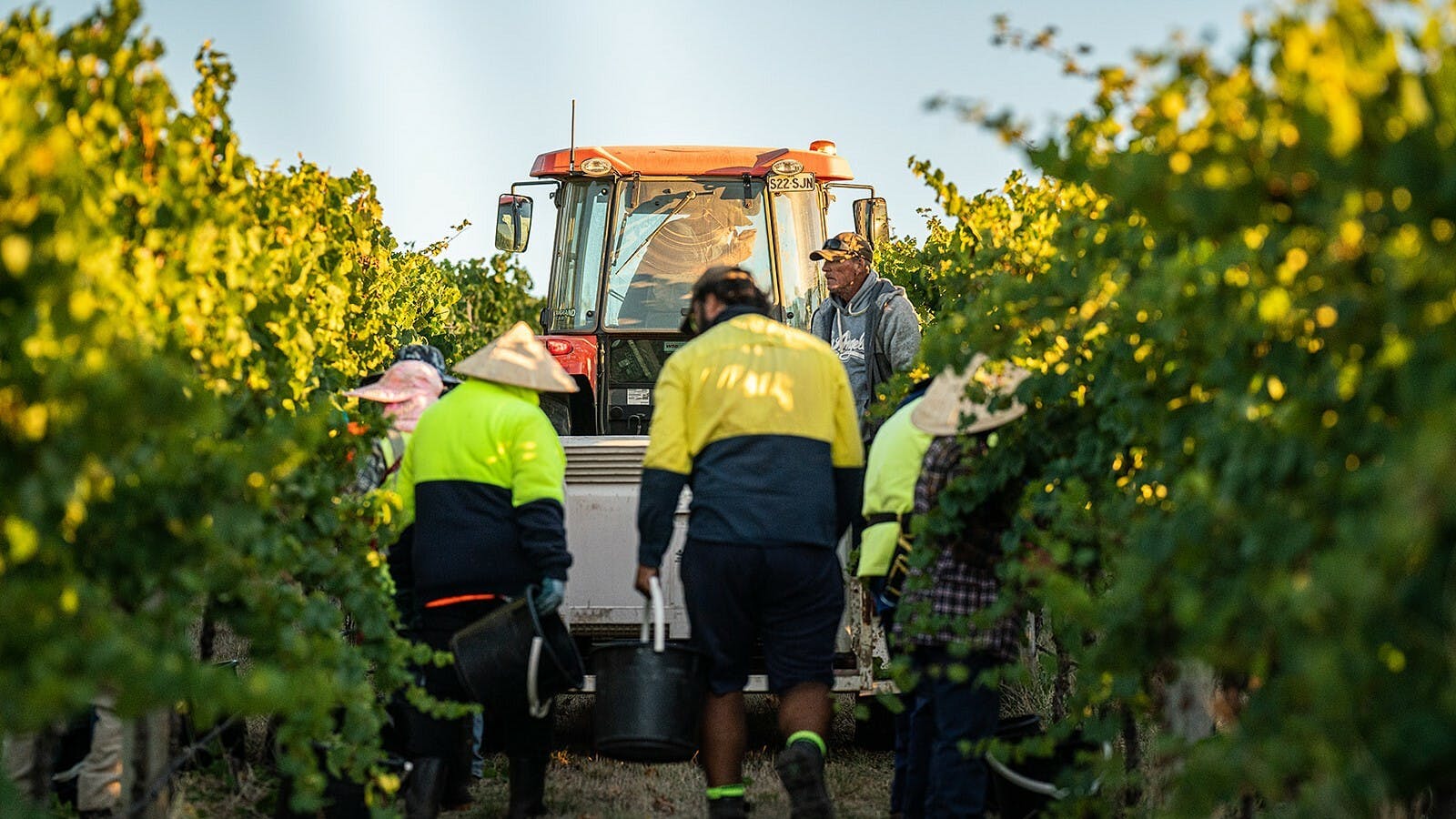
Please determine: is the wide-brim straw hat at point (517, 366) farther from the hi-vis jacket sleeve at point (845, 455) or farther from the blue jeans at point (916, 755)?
the blue jeans at point (916, 755)

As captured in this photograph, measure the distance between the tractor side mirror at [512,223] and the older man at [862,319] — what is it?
77.0 inches

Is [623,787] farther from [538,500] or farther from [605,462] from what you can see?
[538,500]

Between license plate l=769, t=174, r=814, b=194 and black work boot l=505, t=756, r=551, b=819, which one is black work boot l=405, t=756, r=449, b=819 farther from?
license plate l=769, t=174, r=814, b=194

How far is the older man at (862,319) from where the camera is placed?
842cm

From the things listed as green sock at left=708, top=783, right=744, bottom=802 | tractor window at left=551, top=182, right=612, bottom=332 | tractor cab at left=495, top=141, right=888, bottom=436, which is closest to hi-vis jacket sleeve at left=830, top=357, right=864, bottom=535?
green sock at left=708, top=783, right=744, bottom=802

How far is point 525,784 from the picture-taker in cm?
618

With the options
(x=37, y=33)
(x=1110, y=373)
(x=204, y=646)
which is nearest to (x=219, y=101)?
(x=37, y=33)

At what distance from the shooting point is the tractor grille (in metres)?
7.61

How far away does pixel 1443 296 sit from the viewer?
89.3 inches

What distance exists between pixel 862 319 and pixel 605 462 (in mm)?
1797

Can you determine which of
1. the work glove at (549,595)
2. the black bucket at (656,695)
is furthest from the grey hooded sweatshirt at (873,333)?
the black bucket at (656,695)

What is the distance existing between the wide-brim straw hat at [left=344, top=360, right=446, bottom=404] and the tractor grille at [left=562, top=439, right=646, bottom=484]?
2.77ft

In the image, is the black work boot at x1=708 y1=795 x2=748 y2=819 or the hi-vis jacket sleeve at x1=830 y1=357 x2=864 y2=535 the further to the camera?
the hi-vis jacket sleeve at x1=830 y1=357 x2=864 y2=535

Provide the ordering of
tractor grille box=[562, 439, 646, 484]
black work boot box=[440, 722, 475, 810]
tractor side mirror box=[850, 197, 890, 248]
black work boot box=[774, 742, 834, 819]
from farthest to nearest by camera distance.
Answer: tractor side mirror box=[850, 197, 890, 248]
tractor grille box=[562, 439, 646, 484]
black work boot box=[440, 722, 475, 810]
black work boot box=[774, 742, 834, 819]
